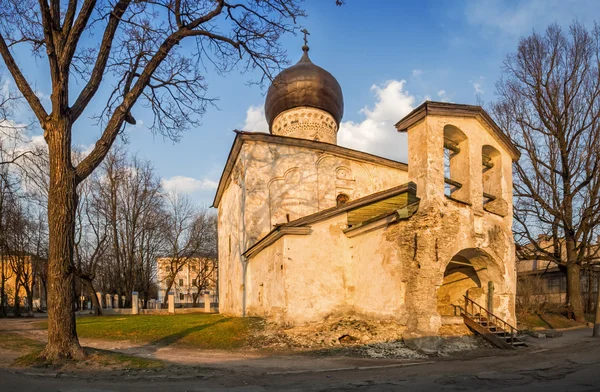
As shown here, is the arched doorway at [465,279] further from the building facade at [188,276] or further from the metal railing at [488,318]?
the building facade at [188,276]

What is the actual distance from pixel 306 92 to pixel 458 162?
1272cm

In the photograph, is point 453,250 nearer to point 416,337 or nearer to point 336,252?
point 416,337

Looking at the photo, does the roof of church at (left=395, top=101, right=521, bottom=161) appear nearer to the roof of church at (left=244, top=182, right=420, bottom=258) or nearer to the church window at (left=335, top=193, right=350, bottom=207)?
the roof of church at (left=244, top=182, right=420, bottom=258)

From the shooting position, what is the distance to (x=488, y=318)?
1370cm

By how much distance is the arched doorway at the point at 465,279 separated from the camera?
13.9m

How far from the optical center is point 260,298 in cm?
1780

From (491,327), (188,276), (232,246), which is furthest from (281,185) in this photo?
(188,276)

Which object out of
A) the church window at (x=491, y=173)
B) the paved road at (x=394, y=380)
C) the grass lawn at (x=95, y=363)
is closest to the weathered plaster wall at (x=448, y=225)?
the church window at (x=491, y=173)

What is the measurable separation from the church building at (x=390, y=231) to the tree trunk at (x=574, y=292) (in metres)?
10.2

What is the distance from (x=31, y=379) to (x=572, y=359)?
11.5m

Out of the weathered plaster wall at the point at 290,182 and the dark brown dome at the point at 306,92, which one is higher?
the dark brown dome at the point at 306,92

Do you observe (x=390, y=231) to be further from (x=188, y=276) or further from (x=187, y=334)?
(x=188, y=276)

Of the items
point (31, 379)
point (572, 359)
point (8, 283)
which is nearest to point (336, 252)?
point (572, 359)

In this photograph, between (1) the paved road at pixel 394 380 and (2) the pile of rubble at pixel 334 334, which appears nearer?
(1) the paved road at pixel 394 380
